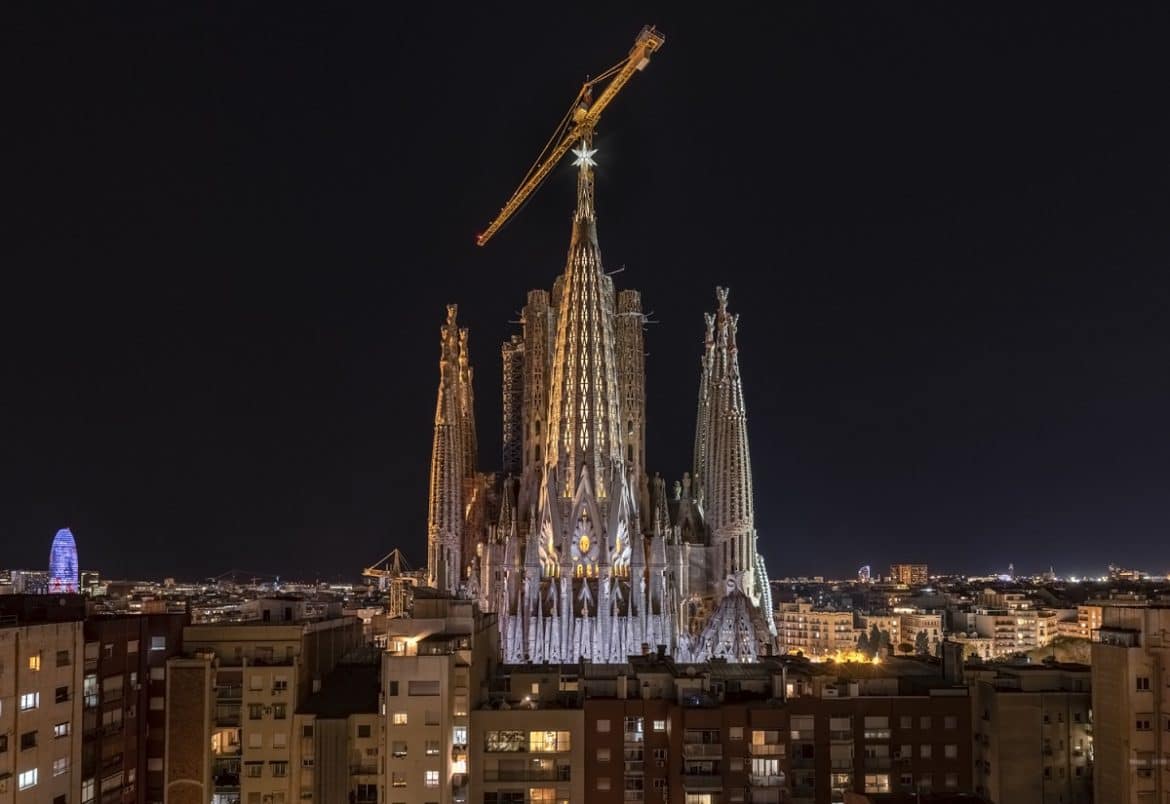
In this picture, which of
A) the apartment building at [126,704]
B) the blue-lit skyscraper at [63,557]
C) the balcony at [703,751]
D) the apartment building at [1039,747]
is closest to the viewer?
the balcony at [703,751]

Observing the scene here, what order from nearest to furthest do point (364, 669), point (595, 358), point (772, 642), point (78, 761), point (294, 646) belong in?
point (78, 761) < point (294, 646) < point (364, 669) < point (772, 642) < point (595, 358)

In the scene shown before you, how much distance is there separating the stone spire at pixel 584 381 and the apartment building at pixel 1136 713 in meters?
36.5

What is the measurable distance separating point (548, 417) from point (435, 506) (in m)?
9.13

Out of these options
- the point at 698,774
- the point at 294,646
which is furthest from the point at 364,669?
the point at 698,774

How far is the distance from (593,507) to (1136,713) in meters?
37.1

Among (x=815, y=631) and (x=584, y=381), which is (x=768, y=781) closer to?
(x=584, y=381)

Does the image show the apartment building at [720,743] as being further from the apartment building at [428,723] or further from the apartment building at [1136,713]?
the apartment building at [1136,713]

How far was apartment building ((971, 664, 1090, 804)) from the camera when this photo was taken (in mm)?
40312

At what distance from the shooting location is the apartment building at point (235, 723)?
42562mm

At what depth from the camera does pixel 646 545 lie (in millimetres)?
71000

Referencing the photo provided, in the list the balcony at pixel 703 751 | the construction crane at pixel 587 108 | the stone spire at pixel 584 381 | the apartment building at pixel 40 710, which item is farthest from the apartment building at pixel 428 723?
the construction crane at pixel 587 108

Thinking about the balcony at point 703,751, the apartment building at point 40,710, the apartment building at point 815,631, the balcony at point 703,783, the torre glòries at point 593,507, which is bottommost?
the apartment building at point 815,631

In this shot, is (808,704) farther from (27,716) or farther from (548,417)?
(548,417)

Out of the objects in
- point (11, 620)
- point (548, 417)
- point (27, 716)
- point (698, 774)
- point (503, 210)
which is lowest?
point (698, 774)
